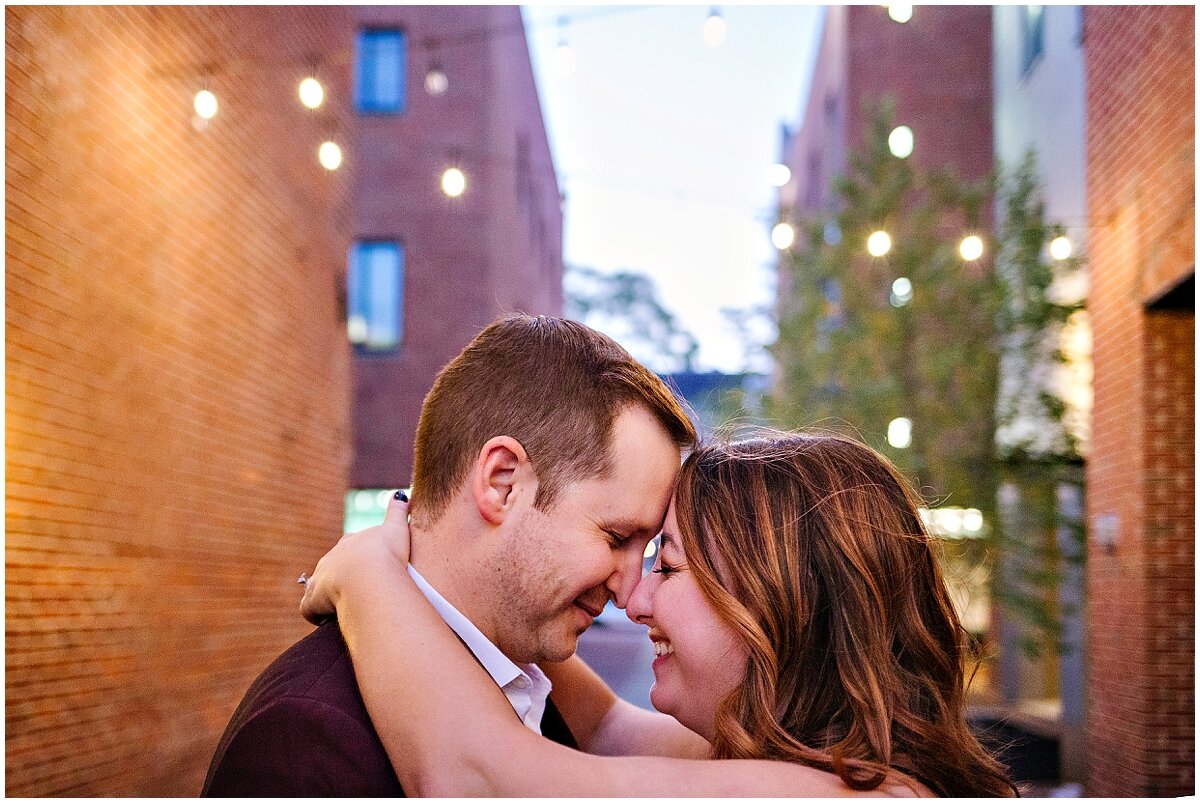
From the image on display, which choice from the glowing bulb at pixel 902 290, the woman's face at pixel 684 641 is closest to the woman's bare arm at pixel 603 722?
the woman's face at pixel 684 641

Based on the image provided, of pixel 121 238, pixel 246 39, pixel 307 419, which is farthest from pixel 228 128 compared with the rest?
pixel 307 419

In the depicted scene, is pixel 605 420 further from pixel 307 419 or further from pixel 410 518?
pixel 307 419

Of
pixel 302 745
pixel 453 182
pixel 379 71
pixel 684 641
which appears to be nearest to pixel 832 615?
pixel 684 641

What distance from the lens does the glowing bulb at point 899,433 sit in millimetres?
12048

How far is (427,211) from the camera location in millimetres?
19000

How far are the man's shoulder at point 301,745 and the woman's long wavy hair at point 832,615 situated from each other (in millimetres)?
752

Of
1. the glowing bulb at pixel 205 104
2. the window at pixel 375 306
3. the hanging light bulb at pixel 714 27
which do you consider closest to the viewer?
the glowing bulb at pixel 205 104

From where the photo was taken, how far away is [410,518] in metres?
2.76

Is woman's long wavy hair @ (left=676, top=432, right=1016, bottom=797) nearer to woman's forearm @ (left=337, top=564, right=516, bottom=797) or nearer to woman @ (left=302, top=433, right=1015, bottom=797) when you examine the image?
woman @ (left=302, top=433, right=1015, bottom=797)

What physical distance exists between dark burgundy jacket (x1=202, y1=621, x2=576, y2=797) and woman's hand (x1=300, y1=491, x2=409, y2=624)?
271 millimetres

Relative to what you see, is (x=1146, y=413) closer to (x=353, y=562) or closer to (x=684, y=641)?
(x=684, y=641)

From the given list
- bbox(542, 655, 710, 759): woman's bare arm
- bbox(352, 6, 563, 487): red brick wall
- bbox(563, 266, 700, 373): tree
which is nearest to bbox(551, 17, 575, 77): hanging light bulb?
bbox(542, 655, 710, 759): woman's bare arm

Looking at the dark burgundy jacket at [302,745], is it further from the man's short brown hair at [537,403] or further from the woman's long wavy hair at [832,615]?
the woman's long wavy hair at [832,615]

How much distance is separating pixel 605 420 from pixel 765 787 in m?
0.80
